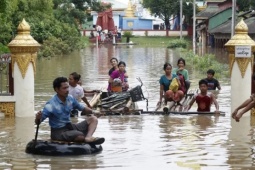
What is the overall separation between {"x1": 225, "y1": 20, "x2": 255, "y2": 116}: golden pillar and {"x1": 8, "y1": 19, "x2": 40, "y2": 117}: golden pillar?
4254 mm

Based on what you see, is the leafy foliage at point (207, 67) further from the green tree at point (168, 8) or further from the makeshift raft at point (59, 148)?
the green tree at point (168, 8)

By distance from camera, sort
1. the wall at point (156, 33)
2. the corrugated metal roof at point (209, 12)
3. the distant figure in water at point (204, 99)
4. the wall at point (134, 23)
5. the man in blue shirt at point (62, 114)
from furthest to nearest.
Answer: the wall at point (134, 23) < the wall at point (156, 33) < the corrugated metal roof at point (209, 12) < the distant figure in water at point (204, 99) < the man in blue shirt at point (62, 114)

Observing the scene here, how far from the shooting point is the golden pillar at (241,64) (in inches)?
626

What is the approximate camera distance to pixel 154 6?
9331 centimetres

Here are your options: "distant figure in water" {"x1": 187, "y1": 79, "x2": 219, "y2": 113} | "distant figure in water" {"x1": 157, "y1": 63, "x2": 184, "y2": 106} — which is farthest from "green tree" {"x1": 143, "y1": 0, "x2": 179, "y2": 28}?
"distant figure in water" {"x1": 187, "y1": 79, "x2": 219, "y2": 113}

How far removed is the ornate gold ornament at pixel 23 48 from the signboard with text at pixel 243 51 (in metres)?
4.31

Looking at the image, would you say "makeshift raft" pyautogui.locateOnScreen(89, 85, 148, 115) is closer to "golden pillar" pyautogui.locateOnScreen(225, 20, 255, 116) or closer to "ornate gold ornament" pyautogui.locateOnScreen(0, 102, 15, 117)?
"ornate gold ornament" pyautogui.locateOnScreen(0, 102, 15, 117)

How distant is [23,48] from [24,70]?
484mm

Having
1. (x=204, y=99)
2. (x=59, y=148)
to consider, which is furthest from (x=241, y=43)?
(x=59, y=148)

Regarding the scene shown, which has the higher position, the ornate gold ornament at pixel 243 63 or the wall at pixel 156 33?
the wall at pixel 156 33

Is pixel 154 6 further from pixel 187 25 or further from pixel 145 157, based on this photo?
pixel 145 157

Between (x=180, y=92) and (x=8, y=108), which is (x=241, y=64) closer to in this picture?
(x=180, y=92)

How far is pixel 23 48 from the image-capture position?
16.0 m

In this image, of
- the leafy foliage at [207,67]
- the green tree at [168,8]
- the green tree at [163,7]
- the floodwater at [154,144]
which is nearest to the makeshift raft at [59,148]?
the floodwater at [154,144]
